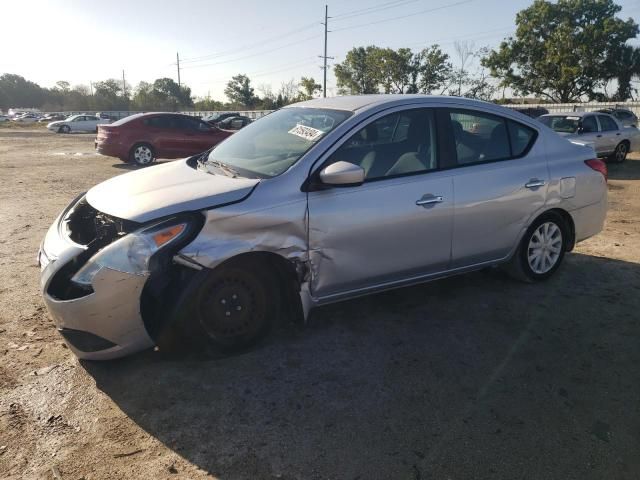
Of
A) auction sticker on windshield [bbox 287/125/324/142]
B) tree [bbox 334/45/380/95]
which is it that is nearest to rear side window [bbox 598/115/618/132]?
auction sticker on windshield [bbox 287/125/324/142]

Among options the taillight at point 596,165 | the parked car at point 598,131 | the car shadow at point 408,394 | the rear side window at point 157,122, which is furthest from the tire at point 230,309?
the rear side window at point 157,122

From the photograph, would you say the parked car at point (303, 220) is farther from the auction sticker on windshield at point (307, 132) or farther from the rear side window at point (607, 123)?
the rear side window at point (607, 123)

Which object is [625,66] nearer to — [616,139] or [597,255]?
[616,139]

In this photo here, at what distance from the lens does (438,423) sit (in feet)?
8.93

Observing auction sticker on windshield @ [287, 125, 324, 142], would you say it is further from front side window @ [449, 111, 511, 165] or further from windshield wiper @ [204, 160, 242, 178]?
Result: front side window @ [449, 111, 511, 165]

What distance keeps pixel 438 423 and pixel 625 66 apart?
4694cm

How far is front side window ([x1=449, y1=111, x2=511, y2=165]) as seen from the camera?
408 centimetres

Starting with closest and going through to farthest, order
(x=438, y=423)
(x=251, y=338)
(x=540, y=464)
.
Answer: (x=540, y=464) < (x=438, y=423) < (x=251, y=338)

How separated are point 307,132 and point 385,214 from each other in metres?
0.85

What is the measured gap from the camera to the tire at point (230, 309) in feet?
10.3

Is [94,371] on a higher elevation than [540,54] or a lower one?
lower

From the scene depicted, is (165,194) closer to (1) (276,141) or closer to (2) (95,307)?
(2) (95,307)

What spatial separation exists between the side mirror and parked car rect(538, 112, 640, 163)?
10.3 metres

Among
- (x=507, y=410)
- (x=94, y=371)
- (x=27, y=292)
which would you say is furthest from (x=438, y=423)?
(x=27, y=292)
